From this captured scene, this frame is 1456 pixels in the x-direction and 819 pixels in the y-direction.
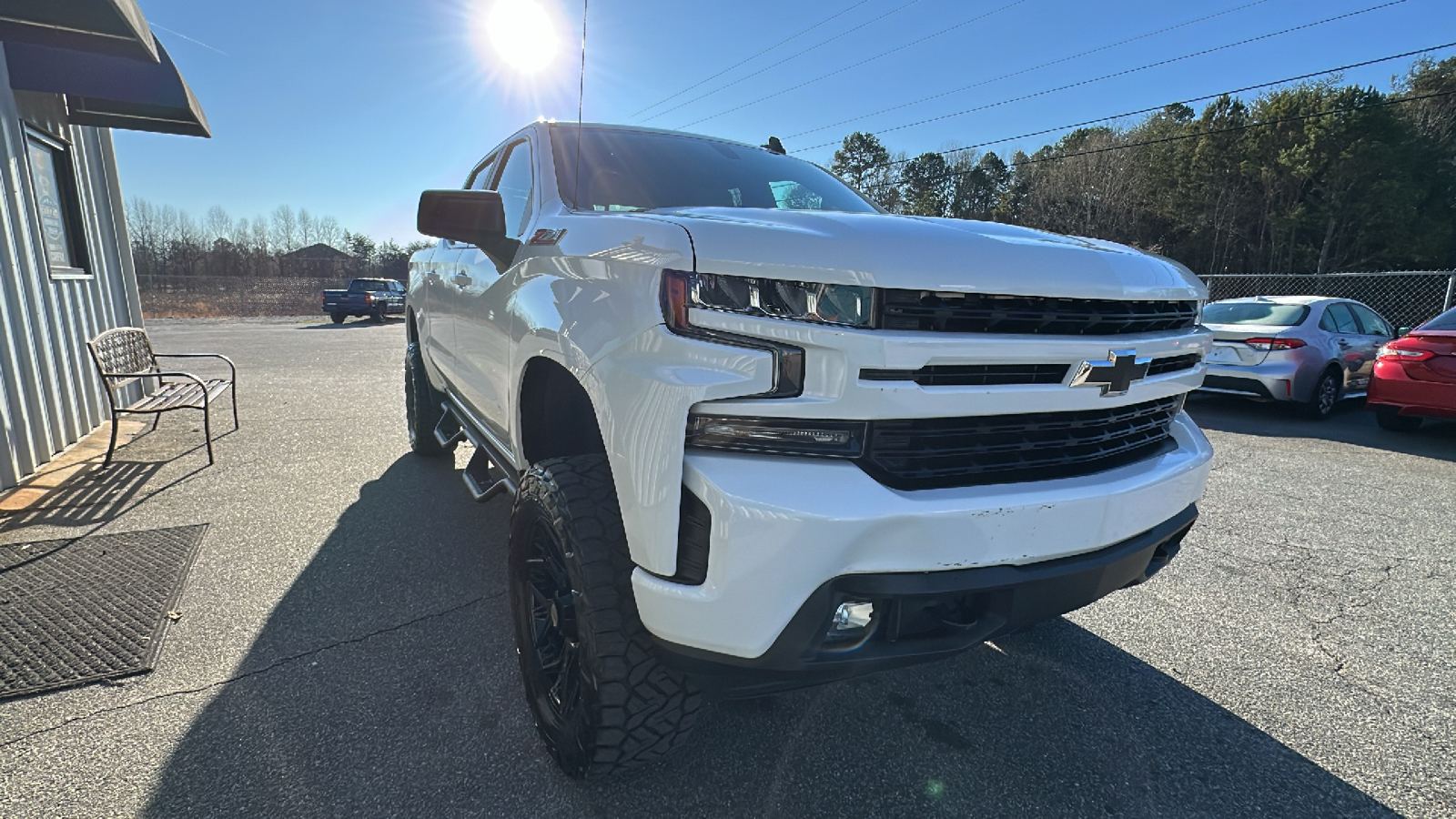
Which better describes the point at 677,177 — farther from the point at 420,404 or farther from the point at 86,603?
the point at 420,404

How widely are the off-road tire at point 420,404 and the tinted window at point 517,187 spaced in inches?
69.7

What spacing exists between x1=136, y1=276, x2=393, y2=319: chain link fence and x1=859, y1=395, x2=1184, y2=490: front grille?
1344 inches

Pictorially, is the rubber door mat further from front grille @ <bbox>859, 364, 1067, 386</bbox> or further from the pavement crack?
front grille @ <bbox>859, 364, 1067, 386</bbox>

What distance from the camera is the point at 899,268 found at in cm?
141

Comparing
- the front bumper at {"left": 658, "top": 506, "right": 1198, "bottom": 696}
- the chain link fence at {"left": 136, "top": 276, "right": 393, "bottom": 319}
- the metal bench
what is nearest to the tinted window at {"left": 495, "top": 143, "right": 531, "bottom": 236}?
the front bumper at {"left": 658, "top": 506, "right": 1198, "bottom": 696}

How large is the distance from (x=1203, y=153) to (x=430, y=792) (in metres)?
42.8

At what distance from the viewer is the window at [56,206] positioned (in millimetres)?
4980

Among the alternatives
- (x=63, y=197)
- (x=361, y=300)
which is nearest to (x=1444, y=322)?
(x=63, y=197)

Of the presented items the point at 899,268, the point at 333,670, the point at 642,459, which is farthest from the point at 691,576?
the point at 333,670

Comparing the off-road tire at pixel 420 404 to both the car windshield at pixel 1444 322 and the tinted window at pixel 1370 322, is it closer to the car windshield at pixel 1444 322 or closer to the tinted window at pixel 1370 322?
the car windshield at pixel 1444 322

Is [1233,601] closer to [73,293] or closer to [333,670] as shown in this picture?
[333,670]

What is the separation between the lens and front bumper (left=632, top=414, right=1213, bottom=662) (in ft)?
4.38

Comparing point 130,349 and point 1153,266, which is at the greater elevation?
point 1153,266

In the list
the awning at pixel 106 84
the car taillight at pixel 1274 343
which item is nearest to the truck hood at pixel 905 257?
the awning at pixel 106 84
